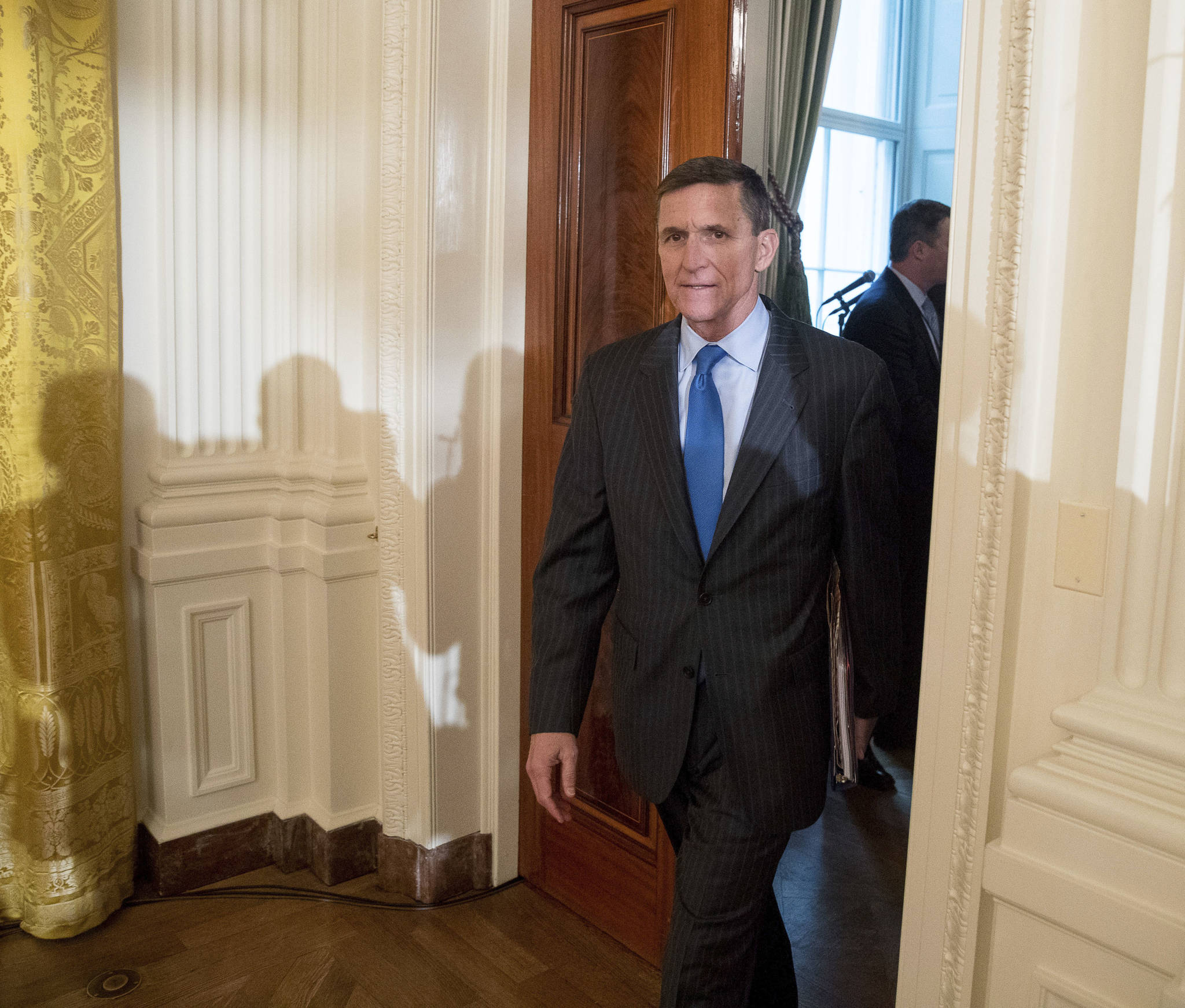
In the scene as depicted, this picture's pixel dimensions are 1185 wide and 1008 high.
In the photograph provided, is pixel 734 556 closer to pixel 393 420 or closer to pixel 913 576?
pixel 393 420

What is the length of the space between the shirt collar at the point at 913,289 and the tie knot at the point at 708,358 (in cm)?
141

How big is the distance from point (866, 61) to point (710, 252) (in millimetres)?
2147

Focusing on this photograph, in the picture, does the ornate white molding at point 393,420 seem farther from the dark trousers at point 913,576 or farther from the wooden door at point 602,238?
the dark trousers at point 913,576

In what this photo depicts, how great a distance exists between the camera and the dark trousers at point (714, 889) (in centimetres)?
169

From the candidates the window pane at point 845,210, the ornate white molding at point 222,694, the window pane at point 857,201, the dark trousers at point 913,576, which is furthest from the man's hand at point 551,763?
the window pane at point 857,201

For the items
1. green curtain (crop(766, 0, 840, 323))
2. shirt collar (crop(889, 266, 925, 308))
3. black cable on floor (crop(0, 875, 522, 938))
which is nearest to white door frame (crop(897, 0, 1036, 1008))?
green curtain (crop(766, 0, 840, 323))

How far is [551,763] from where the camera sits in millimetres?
1868

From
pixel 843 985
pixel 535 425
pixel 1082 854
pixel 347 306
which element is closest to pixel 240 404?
pixel 347 306

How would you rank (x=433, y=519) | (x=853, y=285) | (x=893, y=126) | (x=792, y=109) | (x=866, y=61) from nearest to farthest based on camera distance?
(x=433, y=519) → (x=792, y=109) → (x=853, y=285) → (x=866, y=61) → (x=893, y=126)

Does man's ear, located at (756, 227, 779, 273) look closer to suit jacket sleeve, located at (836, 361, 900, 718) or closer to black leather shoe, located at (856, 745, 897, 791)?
suit jacket sleeve, located at (836, 361, 900, 718)

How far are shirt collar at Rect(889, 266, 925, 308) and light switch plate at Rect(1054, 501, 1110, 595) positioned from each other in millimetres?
1809

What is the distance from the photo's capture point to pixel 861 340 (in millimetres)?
2975

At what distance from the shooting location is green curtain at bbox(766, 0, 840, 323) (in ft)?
9.22

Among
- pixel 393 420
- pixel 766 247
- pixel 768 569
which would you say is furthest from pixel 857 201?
pixel 768 569
